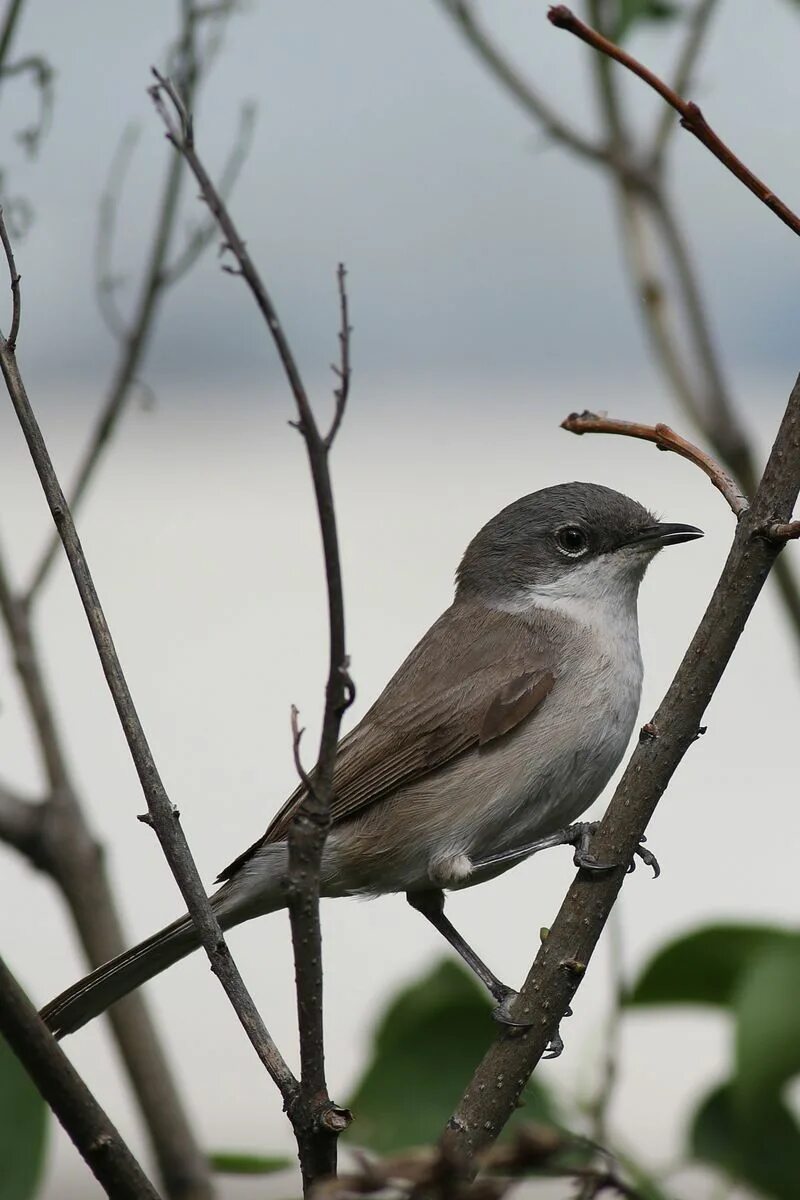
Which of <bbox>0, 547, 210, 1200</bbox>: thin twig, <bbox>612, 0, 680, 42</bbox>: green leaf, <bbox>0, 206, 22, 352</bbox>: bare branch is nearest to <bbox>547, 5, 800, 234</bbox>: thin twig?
<bbox>0, 206, 22, 352</bbox>: bare branch

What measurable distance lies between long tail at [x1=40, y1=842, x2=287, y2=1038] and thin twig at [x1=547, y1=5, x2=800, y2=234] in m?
1.62

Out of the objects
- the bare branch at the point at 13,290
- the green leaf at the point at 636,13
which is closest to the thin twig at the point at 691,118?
the bare branch at the point at 13,290

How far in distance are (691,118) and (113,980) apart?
2.04 meters

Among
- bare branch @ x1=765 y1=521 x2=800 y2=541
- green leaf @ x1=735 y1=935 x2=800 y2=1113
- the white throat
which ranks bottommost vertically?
green leaf @ x1=735 y1=935 x2=800 y2=1113

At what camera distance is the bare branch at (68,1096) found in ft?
5.67

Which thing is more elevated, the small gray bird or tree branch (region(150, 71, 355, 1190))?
the small gray bird

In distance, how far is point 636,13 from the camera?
305cm

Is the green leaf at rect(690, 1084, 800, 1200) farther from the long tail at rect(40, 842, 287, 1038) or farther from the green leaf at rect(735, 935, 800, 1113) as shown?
the long tail at rect(40, 842, 287, 1038)

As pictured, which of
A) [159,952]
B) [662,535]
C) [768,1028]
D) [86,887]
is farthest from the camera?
[662,535]

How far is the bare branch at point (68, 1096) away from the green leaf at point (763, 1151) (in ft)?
4.43

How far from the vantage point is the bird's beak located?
3.84 metres

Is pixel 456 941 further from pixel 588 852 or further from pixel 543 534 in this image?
pixel 588 852

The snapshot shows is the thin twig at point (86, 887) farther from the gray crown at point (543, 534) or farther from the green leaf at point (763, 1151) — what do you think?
the gray crown at point (543, 534)

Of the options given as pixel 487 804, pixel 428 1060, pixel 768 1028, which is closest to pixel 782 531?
pixel 768 1028
